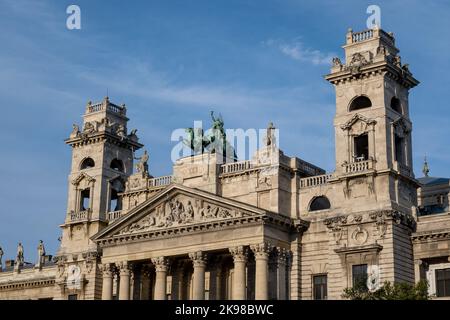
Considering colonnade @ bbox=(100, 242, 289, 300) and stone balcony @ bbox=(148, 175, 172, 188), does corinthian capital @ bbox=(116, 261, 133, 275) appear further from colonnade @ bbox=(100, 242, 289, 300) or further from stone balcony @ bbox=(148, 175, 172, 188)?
stone balcony @ bbox=(148, 175, 172, 188)

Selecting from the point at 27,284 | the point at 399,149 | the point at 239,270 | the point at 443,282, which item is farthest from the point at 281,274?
the point at 27,284

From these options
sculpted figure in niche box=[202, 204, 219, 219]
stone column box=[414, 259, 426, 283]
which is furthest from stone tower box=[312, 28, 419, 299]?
sculpted figure in niche box=[202, 204, 219, 219]

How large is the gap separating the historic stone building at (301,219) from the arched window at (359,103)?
100mm

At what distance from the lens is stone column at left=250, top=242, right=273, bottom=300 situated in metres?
55.1

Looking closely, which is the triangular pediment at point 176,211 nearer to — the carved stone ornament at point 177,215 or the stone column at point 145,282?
the carved stone ornament at point 177,215

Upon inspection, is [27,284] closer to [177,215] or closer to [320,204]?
[177,215]

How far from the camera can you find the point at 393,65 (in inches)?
2269

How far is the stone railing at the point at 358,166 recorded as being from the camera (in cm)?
5553

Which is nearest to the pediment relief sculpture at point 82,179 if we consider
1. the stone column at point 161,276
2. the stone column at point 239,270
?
the stone column at point 161,276

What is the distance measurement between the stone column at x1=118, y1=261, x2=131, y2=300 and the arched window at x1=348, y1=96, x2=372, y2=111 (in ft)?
67.1

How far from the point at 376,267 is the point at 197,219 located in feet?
44.0

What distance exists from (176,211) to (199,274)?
5410 mm
